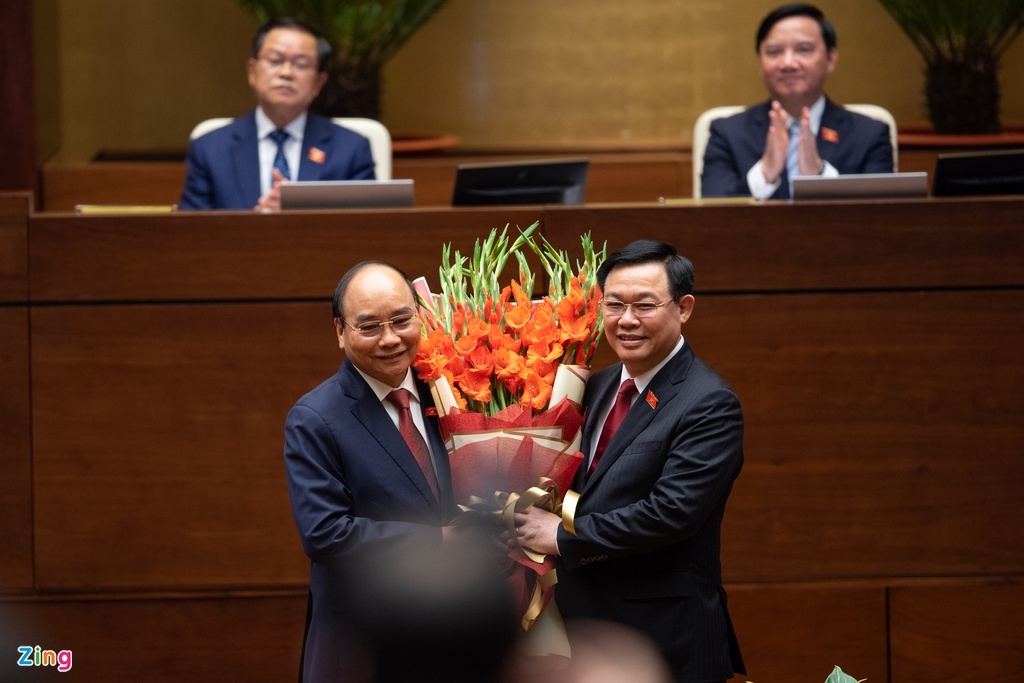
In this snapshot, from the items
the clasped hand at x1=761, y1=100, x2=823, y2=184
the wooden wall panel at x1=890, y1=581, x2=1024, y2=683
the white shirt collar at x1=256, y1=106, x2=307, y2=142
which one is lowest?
the wooden wall panel at x1=890, y1=581, x2=1024, y2=683

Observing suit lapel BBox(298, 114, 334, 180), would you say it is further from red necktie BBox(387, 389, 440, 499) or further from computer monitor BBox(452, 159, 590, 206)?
red necktie BBox(387, 389, 440, 499)

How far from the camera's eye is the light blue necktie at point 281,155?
461 centimetres

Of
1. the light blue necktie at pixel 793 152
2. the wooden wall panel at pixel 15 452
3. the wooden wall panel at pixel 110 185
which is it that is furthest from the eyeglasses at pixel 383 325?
the wooden wall panel at pixel 110 185

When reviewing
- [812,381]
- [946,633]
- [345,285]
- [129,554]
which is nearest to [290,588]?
[129,554]

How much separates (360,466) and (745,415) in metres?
1.36

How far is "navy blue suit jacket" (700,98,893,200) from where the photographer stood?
4547 millimetres

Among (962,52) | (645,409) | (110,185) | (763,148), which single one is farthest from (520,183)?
(962,52)

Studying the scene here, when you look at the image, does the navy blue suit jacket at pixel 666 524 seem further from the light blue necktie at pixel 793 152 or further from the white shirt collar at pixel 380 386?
the light blue necktie at pixel 793 152

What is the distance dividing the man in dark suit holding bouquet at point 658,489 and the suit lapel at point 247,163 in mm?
2113

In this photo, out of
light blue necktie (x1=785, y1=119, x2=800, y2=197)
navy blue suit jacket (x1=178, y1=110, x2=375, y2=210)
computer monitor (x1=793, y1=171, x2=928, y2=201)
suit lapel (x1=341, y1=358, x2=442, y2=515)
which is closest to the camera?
suit lapel (x1=341, y1=358, x2=442, y2=515)

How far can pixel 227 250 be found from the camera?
3660mm

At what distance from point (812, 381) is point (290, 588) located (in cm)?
153

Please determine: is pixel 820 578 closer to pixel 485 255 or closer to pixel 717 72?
pixel 485 255

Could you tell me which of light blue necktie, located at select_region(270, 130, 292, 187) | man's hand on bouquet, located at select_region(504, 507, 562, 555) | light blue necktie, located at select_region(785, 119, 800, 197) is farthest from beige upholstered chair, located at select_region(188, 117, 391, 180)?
man's hand on bouquet, located at select_region(504, 507, 562, 555)
